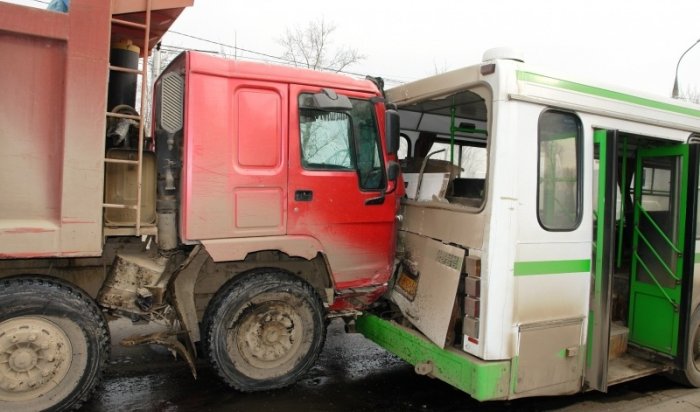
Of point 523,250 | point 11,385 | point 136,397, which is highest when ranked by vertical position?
point 523,250

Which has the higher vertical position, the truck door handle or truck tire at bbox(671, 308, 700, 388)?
the truck door handle

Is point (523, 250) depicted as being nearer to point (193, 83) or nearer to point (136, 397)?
point (193, 83)

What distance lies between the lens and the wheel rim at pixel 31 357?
3.28 meters

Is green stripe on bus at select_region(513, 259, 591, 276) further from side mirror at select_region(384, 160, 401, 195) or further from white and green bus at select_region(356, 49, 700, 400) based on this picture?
side mirror at select_region(384, 160, 401, 195)

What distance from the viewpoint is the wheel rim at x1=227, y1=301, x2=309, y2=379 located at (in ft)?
12.9

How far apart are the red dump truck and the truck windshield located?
1 centimetres

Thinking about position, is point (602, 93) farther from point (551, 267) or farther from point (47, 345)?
point (47, 345)

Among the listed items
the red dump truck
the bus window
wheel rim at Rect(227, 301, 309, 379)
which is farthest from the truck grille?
the bus window

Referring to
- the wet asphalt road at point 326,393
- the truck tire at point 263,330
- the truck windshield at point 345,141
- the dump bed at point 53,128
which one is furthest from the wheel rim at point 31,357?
the truck windshield at point 345,141

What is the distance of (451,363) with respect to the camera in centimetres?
364

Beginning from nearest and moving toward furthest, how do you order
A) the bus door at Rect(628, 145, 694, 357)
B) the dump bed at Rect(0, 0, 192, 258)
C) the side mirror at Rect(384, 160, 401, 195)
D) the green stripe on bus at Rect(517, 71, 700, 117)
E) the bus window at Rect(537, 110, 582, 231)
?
the dump bed at Rect(0, 0, 192, 258) → the green stripe on bus at Rect(517, 71, 700, 117) → the bus window at Rect(537, 110, 582, 231) → the side mirror at Rect(384, 160, 401, 195) → the bus door at Rect(628, 145, 694, 357)

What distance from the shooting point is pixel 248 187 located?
3789 millimetres

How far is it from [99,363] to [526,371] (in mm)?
2989

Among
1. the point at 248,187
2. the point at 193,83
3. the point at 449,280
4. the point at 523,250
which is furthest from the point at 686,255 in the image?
the point at 193,83
